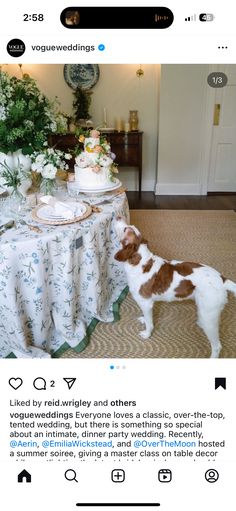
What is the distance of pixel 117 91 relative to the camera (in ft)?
Answer: 12.4

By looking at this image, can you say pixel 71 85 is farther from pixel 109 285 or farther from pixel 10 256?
A: pixel 10 256

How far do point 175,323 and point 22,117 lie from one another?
1174 millimetres

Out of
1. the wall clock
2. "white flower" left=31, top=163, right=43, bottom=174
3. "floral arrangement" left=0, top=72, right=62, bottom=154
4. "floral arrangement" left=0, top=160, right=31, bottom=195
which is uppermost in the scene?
the wall clock

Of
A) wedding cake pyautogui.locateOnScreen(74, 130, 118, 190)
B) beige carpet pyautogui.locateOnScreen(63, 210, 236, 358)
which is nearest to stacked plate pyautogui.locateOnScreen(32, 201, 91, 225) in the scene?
wedding cake pyautogui.locateOnScreen(74, 130, 118, 190)

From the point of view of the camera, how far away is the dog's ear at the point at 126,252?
4.06 feet

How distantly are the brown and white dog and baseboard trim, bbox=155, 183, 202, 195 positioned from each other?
283 cm

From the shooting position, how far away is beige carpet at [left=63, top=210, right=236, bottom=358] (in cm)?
145

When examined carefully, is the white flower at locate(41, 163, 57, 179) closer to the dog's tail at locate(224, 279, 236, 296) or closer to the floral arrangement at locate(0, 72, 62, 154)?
the floral arrangement at locate(0, 72, 62, 154)

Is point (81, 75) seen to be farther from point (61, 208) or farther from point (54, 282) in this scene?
point (54, 282)

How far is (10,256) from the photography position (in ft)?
3.67
